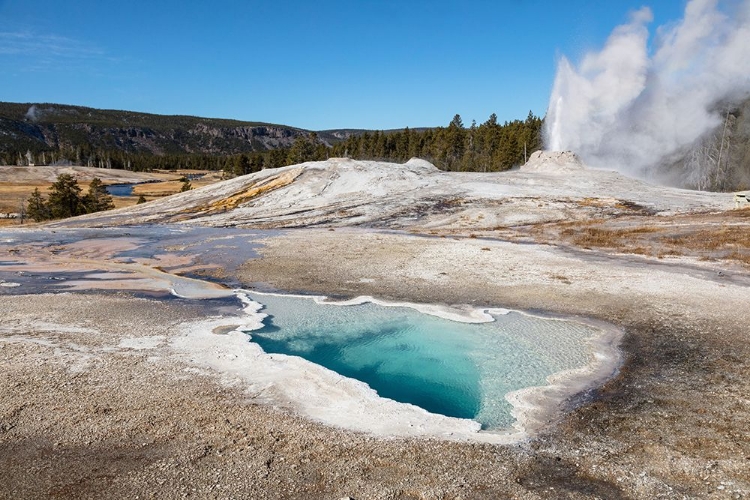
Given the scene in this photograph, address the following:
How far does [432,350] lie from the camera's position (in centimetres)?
1157

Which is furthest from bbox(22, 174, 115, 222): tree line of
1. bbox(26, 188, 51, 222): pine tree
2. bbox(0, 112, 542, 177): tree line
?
bbox(0, 112, 542, 177): tree line

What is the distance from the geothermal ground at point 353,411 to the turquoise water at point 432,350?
109cm

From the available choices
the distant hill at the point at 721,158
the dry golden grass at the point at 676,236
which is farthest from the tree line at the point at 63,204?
the distant hill at the point at 721,158

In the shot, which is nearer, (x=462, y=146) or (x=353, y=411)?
(x=353, y=411)

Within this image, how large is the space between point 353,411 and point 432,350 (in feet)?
13.1

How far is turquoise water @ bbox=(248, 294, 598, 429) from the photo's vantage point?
9188 millimetres

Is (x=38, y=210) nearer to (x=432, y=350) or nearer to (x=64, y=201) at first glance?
(x=64, y=201)

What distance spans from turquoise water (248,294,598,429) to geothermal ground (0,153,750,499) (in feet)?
3.57

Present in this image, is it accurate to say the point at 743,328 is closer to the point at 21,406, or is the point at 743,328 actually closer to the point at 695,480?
the point at 695,480

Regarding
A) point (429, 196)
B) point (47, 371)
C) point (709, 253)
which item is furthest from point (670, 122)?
point (47, 371)

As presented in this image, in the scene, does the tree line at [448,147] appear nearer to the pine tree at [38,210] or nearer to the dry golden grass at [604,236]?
the pine tree at [38,210]

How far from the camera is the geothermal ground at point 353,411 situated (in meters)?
6.12

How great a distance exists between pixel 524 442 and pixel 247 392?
445cm

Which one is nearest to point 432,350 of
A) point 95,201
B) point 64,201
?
point 64,201
